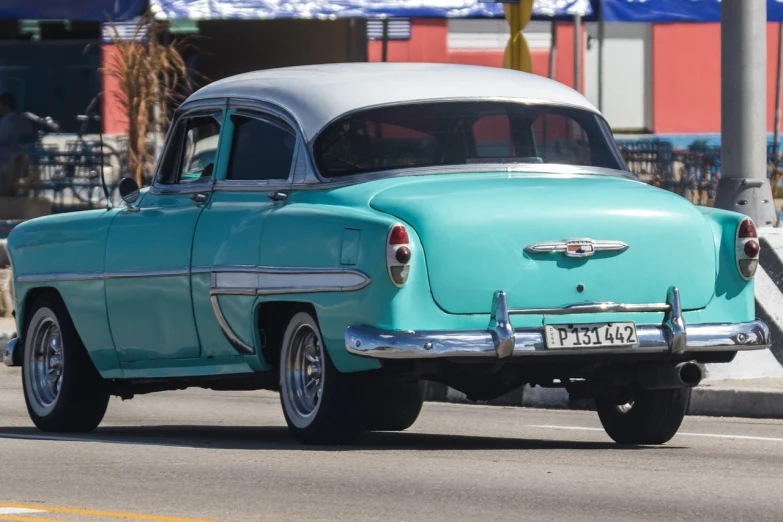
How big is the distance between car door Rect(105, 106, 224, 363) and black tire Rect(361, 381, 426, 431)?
3.46ft

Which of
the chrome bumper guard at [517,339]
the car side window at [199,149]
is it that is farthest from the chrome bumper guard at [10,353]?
the chrome bumper guard at [517,339]

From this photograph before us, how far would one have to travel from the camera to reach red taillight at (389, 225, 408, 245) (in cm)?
827

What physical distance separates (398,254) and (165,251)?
1898 millimetres

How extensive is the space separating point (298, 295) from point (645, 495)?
2170 millimetres

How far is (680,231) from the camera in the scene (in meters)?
8.86

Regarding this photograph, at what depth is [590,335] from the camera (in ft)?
28.1

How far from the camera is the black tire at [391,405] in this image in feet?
29.1

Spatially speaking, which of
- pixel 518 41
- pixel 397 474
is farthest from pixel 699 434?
pixel 518 41

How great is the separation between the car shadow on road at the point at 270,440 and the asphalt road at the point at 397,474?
0.4 inches

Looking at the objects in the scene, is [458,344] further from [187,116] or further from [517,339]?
[187,116]

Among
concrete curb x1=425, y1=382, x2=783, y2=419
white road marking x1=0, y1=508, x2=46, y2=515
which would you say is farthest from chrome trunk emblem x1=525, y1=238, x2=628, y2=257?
concrete curb x1=425, y1=382, x2=783, y2=419

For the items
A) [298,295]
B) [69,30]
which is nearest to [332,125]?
[298,295]

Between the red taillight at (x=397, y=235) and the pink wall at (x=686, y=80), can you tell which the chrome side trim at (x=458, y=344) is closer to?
the red taillight at (x=397, y=235)

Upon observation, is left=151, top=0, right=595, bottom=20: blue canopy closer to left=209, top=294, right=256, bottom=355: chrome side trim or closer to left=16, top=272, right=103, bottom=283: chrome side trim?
left=16, top=272, right=103, bottom=283: chrome side trim
